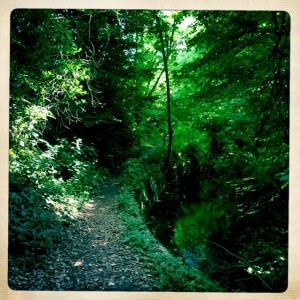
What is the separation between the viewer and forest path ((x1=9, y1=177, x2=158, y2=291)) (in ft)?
7.21

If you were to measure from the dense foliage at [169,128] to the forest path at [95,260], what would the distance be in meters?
0.11

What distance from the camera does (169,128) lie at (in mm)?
2447

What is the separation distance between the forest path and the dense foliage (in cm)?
11

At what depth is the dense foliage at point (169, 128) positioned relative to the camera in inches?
91.4

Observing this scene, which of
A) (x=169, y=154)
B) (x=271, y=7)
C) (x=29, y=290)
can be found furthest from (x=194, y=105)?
(x=29, y=290)

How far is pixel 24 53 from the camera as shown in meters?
2.33

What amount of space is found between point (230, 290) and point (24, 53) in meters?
2.37

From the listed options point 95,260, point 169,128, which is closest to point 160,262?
point 95,260

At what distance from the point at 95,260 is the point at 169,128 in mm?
1182

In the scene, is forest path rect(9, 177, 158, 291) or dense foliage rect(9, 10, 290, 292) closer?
forest path rect(9, 177, 158, 291)

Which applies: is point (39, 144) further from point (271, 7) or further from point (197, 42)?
point (271, 7)

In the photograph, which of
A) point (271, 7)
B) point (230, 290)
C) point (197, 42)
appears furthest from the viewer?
point (197, 42)

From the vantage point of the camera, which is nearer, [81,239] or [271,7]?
[271,7]

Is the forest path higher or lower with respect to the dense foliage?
lower
